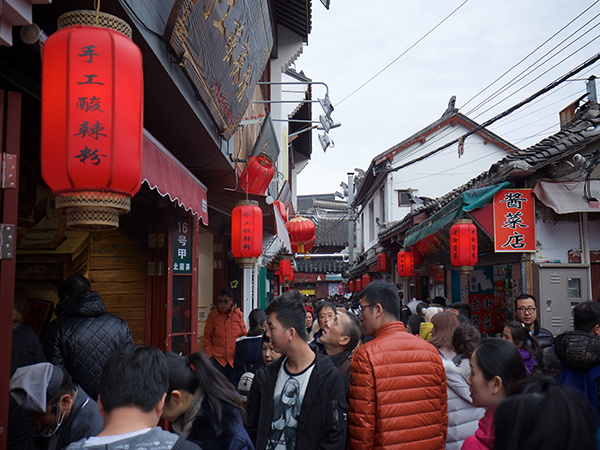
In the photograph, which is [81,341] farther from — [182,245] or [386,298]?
[386,298]

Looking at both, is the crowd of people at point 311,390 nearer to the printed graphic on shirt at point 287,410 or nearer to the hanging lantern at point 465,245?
the printed graphic on shirt at point 287,410

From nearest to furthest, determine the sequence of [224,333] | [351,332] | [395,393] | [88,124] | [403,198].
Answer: [88,124] < [395,393] < [351,332] < [224,333] < [403,198]

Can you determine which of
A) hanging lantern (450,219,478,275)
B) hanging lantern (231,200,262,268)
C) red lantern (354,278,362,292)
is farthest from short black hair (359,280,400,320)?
red lantern (354,278,362,292)

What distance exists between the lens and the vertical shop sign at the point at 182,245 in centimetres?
633

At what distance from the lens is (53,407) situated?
2.67 meters

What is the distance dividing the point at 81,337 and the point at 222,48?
342 centimetres

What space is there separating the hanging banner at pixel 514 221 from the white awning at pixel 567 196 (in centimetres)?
33

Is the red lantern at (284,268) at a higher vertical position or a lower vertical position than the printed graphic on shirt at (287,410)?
higher

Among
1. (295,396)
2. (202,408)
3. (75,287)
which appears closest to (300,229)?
(75,287)

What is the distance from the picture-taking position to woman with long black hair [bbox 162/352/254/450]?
240 centimetres

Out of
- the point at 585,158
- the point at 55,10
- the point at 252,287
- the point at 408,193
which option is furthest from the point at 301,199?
the point at 55,10

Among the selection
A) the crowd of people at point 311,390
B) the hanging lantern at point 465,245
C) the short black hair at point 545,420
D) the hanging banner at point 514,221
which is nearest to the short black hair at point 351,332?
the crowd of people at point 311,390

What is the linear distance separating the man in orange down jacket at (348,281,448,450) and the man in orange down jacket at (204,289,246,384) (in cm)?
438

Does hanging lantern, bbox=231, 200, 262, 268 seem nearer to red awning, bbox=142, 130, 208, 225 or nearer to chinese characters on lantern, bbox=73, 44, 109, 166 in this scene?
red awning, bbox=142, 130, 208, 225
